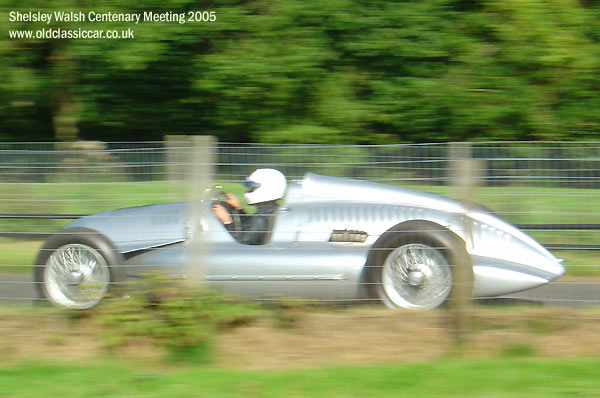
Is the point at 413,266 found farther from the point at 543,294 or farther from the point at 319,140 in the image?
the point at 319,140

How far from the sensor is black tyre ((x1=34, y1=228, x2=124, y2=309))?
5273 millimetres

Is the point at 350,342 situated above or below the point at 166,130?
below

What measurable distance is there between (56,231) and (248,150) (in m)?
1.58

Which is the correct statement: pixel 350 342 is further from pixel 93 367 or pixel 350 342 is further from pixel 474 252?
pixel 93 367

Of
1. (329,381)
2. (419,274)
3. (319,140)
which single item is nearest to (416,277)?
(419,274)

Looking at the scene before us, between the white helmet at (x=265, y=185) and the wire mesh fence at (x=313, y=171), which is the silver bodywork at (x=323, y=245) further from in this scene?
the white helmet at (x=265, y=185)

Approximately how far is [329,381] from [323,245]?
46.6 inches

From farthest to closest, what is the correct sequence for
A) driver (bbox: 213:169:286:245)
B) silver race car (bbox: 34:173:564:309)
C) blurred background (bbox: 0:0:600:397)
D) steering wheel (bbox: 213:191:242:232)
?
steering wheel (bbox: 213:191:242:232) < driver (bbox: 213:169:286:245) < silver race car (bbox: 34:173:564:309) < blurred background (bbox: 0:0:600:397)

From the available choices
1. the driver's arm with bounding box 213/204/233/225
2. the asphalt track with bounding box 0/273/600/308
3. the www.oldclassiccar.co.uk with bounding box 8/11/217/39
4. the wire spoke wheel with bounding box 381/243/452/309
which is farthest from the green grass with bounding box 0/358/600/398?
the www.oldclassiccar.co.uk with bounding box 8/11/217/39

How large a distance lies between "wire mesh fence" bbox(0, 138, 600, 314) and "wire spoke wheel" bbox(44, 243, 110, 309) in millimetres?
169

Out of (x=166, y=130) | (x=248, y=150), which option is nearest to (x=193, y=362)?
(x=248, y=150)

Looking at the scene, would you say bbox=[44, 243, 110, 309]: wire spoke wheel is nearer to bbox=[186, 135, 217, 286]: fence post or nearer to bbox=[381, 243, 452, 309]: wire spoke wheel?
bbox=[186, 135, 217, 286]: fence post

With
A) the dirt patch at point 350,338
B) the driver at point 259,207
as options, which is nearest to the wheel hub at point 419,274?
the dirt patch at point 350,338

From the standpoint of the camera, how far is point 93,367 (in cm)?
463
